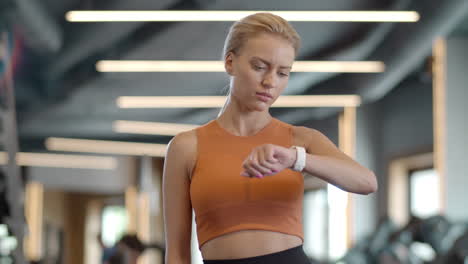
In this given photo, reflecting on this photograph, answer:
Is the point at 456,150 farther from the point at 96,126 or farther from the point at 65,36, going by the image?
the point at 96,126

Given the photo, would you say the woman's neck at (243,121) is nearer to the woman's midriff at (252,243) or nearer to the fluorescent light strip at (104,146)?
the woman's midriff at (252,243)

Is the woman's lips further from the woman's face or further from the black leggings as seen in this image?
the black leggings

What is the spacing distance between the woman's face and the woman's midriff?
0.73ft

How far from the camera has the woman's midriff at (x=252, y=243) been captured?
4.89 ft

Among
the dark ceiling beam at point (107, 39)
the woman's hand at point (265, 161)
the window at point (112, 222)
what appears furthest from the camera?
the window at point (112, 222)

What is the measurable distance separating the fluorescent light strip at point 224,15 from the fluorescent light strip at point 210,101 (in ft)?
11.4

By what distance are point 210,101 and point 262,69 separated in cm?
883

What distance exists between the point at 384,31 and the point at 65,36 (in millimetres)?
3100

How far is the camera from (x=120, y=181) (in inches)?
660

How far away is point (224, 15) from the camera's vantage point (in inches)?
253

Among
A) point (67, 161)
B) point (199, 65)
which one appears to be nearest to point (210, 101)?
point (199, 65)

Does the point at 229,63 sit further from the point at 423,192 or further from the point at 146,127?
the point at 146,127

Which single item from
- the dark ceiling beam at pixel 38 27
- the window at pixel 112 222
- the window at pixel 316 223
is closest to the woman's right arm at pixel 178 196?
the dark ceiling beam at pixel 38 27

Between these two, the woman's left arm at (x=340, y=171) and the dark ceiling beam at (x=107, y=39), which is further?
the dark ceiling beam at (x=107, y=39)
